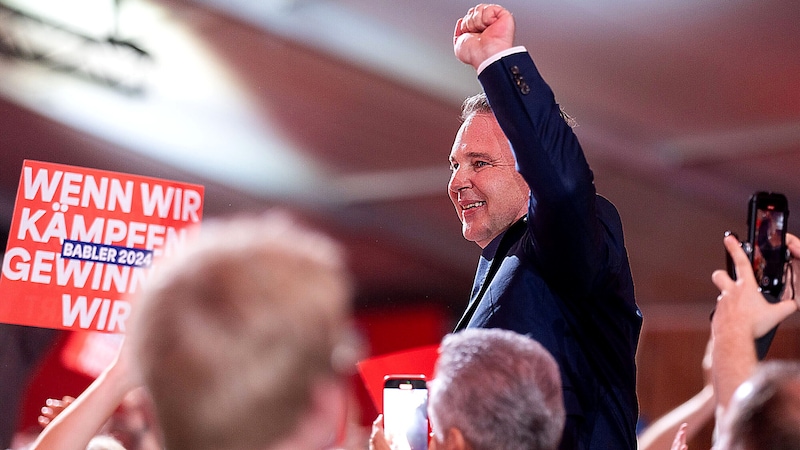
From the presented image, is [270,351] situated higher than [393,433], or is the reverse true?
[270,351]

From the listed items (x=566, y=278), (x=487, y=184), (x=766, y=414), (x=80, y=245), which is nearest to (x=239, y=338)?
(x=766, y=414)

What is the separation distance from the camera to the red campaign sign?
5.74 ft

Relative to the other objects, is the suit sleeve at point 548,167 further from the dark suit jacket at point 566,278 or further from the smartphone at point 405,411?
the smartphone at point 405,411

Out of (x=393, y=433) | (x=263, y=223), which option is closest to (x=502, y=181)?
(x=393, y=433)

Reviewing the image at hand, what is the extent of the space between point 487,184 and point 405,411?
1.53ft

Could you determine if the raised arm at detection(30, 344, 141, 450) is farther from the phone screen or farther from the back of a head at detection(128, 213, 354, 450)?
the phone screen

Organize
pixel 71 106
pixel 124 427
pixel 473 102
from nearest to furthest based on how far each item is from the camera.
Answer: pixel 473 102, pixel 124 427, pixel 71 106

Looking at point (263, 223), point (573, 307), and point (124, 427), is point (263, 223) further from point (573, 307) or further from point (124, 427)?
point (124, 427)

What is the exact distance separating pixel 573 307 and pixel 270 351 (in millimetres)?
905

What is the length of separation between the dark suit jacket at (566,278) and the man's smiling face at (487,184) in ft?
0.55

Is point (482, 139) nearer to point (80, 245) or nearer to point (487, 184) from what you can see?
point (487, 184)

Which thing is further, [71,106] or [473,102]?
[71,106]

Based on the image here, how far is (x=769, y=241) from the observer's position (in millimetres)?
1542

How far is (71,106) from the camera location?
22.0ft
